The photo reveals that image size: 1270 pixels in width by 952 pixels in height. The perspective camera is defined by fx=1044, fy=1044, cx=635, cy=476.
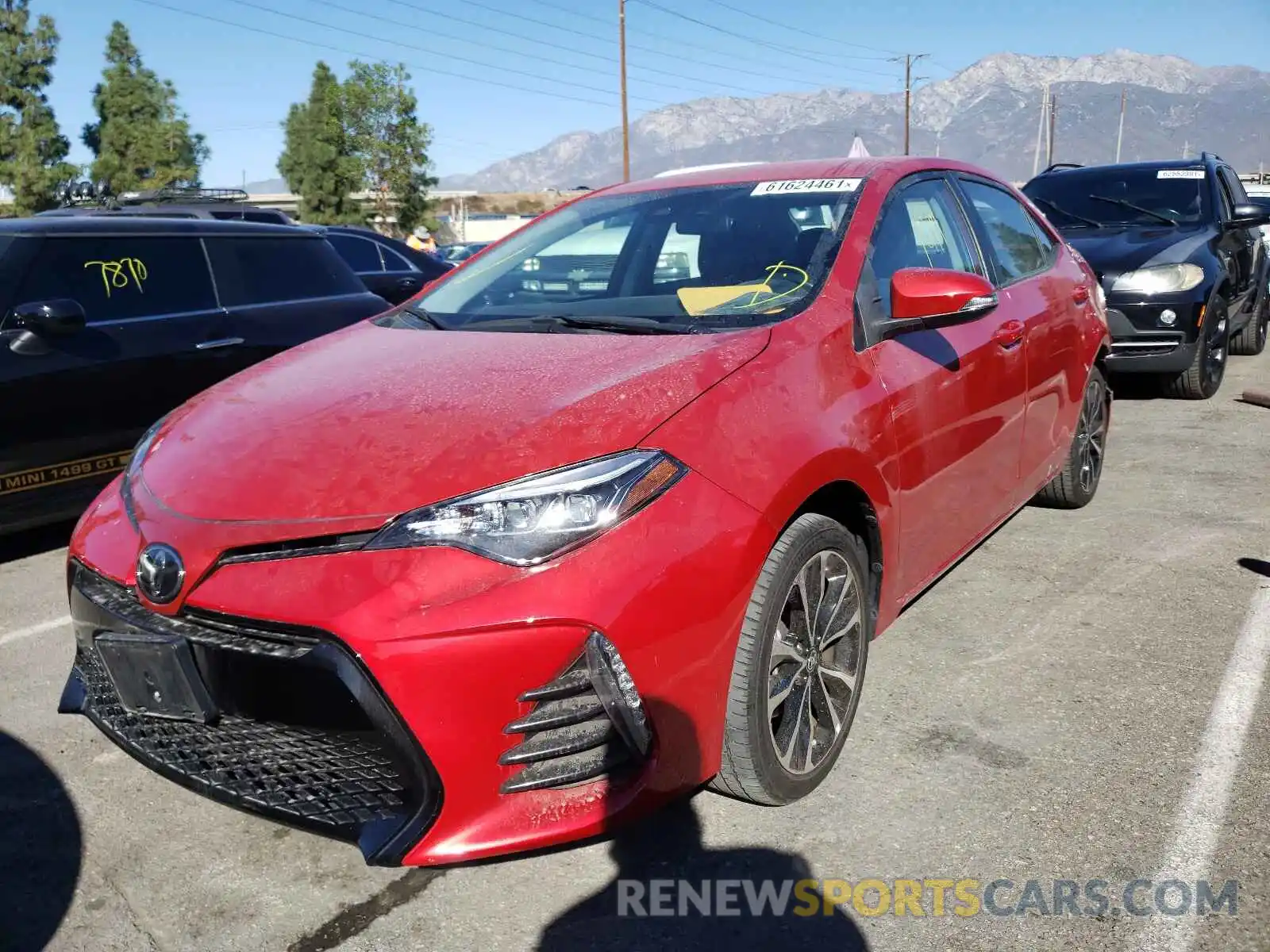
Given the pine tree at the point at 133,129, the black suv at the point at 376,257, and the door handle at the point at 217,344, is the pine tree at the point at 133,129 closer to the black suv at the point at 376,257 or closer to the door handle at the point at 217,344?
the black suv at the point at 376,257

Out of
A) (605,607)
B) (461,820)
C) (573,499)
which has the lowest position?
(461,820)

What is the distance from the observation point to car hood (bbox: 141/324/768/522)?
7.07 ft

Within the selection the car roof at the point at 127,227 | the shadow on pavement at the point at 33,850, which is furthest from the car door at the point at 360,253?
the shadow on pavement at the point at 33,850

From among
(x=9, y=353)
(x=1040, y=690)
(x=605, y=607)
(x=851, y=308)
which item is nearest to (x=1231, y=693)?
(x=1040, y=690)

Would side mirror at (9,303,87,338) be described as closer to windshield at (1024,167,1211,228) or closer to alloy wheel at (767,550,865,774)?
alloy wheel at (767,550,865,774)

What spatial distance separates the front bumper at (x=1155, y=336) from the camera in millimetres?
7398

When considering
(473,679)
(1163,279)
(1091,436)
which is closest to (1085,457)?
(1091,436)

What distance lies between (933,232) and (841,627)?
1.53 m

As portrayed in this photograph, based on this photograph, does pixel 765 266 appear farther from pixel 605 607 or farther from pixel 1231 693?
pixel 1231 693

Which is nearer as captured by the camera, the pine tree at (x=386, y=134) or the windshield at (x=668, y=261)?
the windshield at (x=668, y=261)

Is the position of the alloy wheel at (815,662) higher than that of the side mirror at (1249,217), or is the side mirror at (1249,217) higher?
the side mirror at (1249,217)

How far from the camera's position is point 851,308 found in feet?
9.39

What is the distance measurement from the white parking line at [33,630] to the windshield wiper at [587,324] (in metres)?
2.12

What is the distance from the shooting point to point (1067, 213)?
8547 mm
